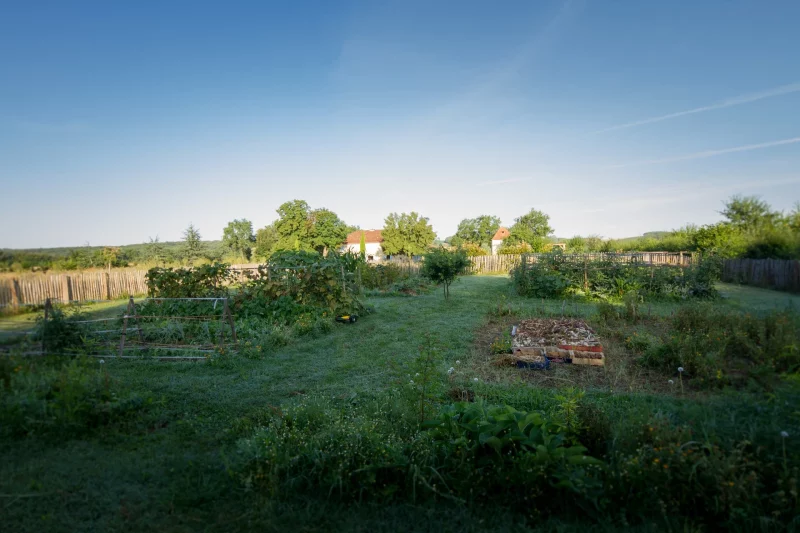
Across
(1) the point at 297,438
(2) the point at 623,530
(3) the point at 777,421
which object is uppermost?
(3) the point at 777,421

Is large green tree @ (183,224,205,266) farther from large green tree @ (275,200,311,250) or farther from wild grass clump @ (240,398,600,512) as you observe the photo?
wild grass clump @ (240,398,600,512)

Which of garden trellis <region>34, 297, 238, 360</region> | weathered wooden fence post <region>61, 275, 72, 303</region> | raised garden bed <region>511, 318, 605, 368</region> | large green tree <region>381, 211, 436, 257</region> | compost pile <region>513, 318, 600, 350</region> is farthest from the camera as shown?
large green tree <region>381, 211, 436, 257</region>

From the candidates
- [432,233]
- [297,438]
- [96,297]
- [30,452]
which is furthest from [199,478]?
[432,233]

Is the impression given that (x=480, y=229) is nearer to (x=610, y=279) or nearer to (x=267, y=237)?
(x=267, y=237)

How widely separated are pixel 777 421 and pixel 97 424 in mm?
5514

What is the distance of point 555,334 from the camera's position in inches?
296

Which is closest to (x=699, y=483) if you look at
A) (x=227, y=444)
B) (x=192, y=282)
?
(x=227, y=444)

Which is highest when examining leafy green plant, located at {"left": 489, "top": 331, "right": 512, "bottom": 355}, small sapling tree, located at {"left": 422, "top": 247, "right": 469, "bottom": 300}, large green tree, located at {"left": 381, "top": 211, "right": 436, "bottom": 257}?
large green tree, located at {"left": 381, "top": 211, "right": 436, "bottom": 257}

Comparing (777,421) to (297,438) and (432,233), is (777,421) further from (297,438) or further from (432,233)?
(432,233)

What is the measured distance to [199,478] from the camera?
2926 millimetres

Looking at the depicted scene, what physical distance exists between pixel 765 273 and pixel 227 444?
62.6 ft

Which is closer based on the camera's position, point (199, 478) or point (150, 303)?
point (199, 478)

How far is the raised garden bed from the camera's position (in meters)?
6.16

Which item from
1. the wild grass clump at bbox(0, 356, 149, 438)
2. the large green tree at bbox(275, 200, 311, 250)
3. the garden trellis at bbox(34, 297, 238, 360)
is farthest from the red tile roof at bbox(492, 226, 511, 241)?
the wild grass clump at bbox(0, 356, 149, 438)
